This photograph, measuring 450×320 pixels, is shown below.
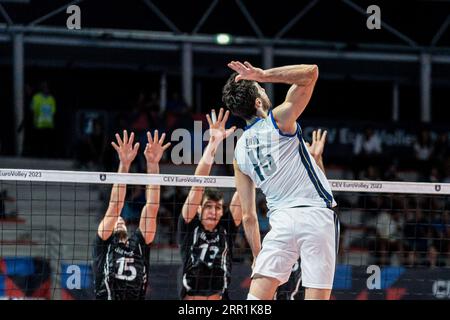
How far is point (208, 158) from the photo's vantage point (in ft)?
35.9

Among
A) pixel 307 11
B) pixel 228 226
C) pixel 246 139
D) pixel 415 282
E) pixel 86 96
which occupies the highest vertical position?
pixel 307 11

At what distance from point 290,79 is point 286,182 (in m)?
0.86

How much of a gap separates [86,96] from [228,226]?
14224mm

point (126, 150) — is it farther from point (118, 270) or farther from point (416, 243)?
point (416, 243)

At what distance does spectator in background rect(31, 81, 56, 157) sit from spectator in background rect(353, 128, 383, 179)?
6.64 metres

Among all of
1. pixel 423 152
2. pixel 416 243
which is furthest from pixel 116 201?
pixel 423 152

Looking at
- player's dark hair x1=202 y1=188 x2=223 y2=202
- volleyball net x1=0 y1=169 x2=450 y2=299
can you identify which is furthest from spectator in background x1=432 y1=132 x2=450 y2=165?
player's dark hair x1=202 y1=188 x2=223 y2=202

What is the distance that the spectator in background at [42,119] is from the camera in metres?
21.2

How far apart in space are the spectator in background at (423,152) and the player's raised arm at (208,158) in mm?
11122

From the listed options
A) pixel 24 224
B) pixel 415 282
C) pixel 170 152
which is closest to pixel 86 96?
pixel 170 152

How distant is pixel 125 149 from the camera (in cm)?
1081
